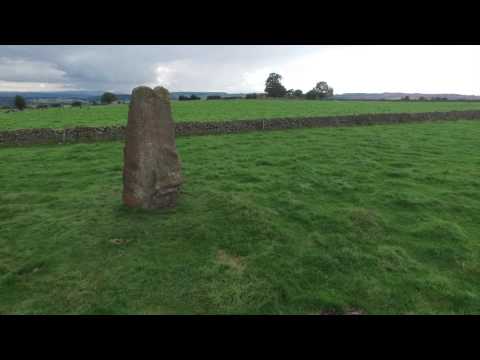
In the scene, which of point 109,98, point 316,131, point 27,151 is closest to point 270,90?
point 109,98

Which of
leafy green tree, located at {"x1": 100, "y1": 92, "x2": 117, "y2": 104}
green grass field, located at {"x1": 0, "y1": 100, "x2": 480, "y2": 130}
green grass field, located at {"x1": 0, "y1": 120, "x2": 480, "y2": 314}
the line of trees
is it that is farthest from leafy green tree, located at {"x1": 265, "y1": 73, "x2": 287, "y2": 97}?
green grass field, located at {"x1": 0, "y1": 120, "x2": 480, "y2": 314}

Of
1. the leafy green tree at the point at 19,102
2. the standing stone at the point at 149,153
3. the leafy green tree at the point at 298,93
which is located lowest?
the standing stone at the point at 149,153

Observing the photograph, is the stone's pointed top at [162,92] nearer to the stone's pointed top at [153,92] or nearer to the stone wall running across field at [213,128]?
the stone's pointed top at [153,92]

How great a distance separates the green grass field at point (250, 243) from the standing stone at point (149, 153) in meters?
0.39

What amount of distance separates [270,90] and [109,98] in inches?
1586

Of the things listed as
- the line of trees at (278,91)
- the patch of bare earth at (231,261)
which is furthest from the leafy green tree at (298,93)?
the patch of bare earth at (231,261)

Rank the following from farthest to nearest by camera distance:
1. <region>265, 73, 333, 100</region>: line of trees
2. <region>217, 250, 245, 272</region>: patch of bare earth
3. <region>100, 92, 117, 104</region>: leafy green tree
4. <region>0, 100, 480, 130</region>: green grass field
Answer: <region>265, 73, 333, 100</region>: line of trees < <region>100, 92, 117, 104</region>: leafy green tree < <region>0, 100, 480, 130</region>: green grass field < <region>217, 250, 245, 272</region>: patch of bare earth

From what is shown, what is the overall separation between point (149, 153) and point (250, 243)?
267 cm

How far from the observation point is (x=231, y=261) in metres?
4.74

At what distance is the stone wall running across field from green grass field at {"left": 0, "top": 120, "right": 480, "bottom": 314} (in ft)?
16.2

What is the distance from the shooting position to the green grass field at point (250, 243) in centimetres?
391

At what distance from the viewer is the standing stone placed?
235 inches

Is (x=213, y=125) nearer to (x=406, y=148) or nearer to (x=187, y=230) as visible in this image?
(x=406, y=148)

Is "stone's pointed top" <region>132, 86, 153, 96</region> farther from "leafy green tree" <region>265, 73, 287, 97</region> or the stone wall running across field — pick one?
"leafy green tree" <region>265, 73, 287, 97</region>
